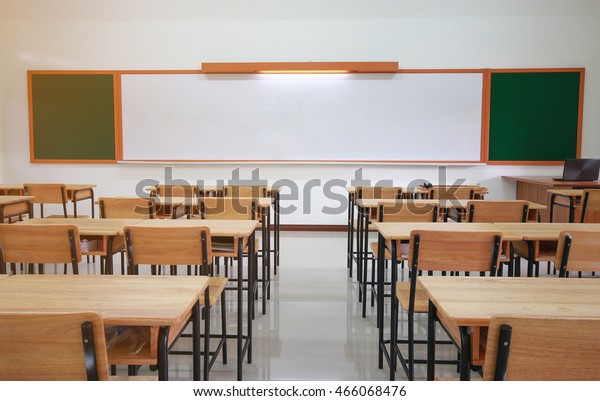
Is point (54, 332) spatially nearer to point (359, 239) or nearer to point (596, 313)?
point (596, 313)

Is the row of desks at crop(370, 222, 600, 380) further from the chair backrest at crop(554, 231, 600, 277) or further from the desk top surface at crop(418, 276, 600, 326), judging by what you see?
the chair backrest at crop(554, 231, 600, 277)

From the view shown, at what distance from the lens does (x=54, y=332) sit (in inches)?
41.2

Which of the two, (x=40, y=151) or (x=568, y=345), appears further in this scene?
(x=40, y=151)

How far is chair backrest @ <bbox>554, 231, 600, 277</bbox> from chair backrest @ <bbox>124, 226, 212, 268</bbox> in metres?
1.63

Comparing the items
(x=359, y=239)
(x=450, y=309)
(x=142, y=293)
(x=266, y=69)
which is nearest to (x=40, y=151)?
(x=266, y=69)

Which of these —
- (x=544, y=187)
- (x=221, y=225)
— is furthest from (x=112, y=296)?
(x=544, y=187)

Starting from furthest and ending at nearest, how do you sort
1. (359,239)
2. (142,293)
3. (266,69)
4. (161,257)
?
(266,69), (359,239), (161,257), (142,293)

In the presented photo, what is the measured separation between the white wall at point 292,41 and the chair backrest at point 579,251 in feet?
15.6

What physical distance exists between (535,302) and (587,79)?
6528 millimetres

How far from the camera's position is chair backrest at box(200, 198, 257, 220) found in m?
3.41

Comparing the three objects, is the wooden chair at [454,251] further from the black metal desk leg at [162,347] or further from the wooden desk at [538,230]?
the black metal desk leg at [162,347]

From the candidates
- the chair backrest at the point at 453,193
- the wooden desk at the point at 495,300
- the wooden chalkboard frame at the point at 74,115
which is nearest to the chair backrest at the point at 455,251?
the wooden desk at the point at 495,300

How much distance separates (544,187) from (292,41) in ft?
12.8

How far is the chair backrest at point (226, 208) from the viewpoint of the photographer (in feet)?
11.2
